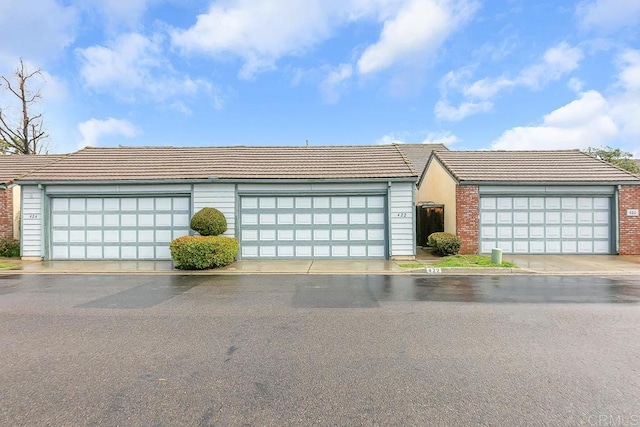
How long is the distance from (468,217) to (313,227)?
602 cm

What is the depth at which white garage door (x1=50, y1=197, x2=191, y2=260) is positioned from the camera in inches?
507

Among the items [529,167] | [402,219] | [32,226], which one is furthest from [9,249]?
[529,167]

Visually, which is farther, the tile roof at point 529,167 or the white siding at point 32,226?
the tile roof at point 529,167

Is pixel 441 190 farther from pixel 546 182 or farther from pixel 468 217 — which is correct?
pixel 546 182

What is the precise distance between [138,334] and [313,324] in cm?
243

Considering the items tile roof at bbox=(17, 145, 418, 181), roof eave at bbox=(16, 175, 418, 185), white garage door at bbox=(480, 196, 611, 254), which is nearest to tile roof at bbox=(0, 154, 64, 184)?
tile roof at bbox=(17, 145, 418, 181)

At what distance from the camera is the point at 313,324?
5.20 metres

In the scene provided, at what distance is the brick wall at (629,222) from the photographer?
43.1 feet

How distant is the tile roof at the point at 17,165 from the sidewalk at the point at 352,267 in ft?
17.4

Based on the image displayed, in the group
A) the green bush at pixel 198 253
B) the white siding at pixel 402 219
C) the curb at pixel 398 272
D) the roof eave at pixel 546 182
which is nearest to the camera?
the curb at pixel 398 272

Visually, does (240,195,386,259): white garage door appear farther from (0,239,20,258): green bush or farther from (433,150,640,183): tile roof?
(0,239,20,258): green bush

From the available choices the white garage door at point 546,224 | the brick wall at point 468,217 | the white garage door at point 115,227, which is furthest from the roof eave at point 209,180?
the white garage door at point 546,224

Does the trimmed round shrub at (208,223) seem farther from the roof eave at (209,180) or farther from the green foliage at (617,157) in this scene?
the green foliage at (617,157)

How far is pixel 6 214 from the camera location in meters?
14.3
